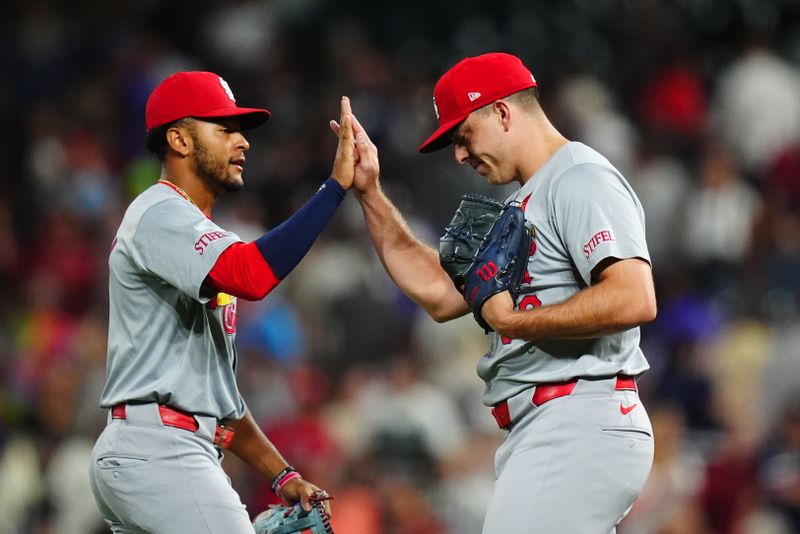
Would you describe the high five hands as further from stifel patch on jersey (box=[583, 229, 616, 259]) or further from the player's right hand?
stifel patch on jersey (box=[583, 229, 616, 259])

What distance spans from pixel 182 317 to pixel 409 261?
1.12 metres

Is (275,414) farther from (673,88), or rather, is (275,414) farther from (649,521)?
(673,88)

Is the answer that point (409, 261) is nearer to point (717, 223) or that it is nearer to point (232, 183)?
point (232, 183)

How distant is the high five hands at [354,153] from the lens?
462 centimetres

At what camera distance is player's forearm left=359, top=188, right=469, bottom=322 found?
4.96 metres

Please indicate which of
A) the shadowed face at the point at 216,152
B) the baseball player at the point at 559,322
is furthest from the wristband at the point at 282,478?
the shadowed face at the point at 216,152

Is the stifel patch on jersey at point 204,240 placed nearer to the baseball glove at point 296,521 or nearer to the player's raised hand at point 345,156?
the player's raised hand at point 345,156

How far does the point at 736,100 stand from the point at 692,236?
1361 mm

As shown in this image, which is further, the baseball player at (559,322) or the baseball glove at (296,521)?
the baseball glove at (296,521)

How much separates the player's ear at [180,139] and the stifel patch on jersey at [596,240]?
1383 mm

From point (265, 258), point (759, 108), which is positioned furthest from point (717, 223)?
point (265, 258)

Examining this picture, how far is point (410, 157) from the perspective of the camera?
1028 centimetres

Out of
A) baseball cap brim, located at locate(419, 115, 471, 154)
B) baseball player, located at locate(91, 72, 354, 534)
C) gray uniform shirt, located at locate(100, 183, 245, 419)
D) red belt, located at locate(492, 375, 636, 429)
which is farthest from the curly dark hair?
red belt, located at locate(492, 375, 636, 429)

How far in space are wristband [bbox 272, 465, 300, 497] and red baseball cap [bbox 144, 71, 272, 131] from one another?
1.26m
